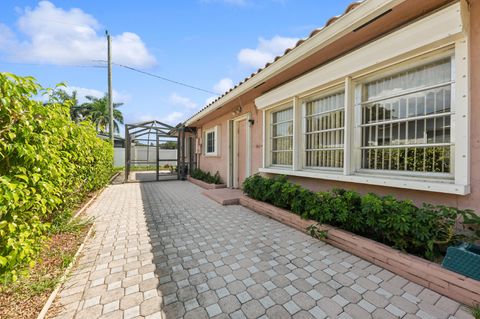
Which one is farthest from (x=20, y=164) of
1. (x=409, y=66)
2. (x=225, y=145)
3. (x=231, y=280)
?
(x=225, y=145)

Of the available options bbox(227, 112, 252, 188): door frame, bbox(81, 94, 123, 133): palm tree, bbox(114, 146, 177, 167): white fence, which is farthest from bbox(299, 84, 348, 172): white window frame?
bbox(81, 94, 123, 133): palm tree

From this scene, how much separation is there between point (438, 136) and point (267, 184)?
114 inches

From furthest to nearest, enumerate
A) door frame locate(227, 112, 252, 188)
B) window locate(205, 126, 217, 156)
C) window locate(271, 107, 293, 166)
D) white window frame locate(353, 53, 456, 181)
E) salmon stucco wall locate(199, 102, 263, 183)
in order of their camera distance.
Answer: window locate(205, 126, 217, 156)
door frame locate(227, 112, 252, 188)
salmon stucco wall locate(199, 102, 263, 183)
window locate(271, 107, 293, 166)
white window frame locate(353, 53, 456, 181)

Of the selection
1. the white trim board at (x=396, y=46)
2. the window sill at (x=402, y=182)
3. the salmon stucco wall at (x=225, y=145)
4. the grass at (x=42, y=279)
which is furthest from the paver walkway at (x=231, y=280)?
the salmon stucco wall at (x=225, y=145)

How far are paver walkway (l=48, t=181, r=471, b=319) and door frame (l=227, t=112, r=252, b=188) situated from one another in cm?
301

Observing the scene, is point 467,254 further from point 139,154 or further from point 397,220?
point 139,154

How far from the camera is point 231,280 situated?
2.20 metres

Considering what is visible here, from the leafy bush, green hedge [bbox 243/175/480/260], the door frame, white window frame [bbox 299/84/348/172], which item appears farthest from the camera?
the leafy bush

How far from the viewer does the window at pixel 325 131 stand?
3707 mm

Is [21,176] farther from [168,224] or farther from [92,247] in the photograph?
[168,224]

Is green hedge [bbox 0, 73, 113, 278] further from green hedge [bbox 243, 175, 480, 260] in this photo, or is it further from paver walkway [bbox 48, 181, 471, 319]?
green hedge [bbox 243, 175, 480, 260]

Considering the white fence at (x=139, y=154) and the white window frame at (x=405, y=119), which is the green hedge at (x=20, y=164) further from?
the white fence at (x=139, y=154)

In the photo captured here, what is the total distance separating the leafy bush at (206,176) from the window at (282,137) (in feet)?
11.1

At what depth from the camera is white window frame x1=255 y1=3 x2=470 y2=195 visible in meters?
2.19
